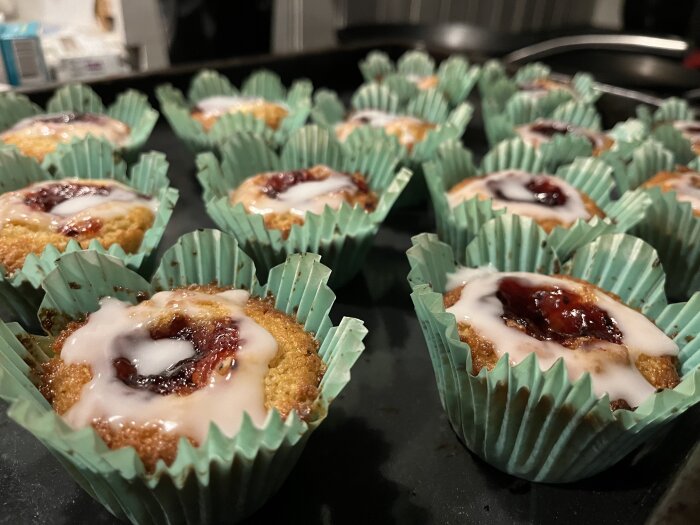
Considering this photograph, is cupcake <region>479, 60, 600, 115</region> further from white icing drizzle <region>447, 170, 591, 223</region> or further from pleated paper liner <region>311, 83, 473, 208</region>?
white icing drizzle <region>447, 170, 591, 223</region>

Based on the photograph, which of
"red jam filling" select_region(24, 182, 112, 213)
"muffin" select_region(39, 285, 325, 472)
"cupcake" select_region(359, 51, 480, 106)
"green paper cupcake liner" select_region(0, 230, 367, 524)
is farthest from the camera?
"cupcake" select_region(359, 51, 480, 106)

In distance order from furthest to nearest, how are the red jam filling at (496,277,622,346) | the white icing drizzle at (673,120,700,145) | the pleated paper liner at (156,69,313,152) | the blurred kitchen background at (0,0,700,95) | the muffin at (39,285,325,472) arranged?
the blurred kitchen background at (0,0,700,95), the white icing drizzle at (673,120,700,145), the pleated paper liner at (156,69,313,152), the red jam filling at (496,277,622,346), the muffin at (39,285,325,472)

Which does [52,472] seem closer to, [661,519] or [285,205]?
[285,205]

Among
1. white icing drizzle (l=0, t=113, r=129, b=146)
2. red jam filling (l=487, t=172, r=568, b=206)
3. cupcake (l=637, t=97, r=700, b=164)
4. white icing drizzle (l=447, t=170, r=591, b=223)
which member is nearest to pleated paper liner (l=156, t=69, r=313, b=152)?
white icing drizzle (l=0, t=113, r=129, b=146)

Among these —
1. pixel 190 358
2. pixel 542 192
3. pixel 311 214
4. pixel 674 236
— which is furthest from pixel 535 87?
pixel 190 358

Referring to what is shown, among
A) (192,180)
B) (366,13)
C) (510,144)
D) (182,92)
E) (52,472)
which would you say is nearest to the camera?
(52,472)

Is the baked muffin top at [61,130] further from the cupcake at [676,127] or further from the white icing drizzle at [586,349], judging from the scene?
the cupcake at [676,127]

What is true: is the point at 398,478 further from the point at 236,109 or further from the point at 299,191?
the point at 236,109

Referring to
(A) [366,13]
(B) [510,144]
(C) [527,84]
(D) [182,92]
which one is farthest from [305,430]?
(A) [366,13]
